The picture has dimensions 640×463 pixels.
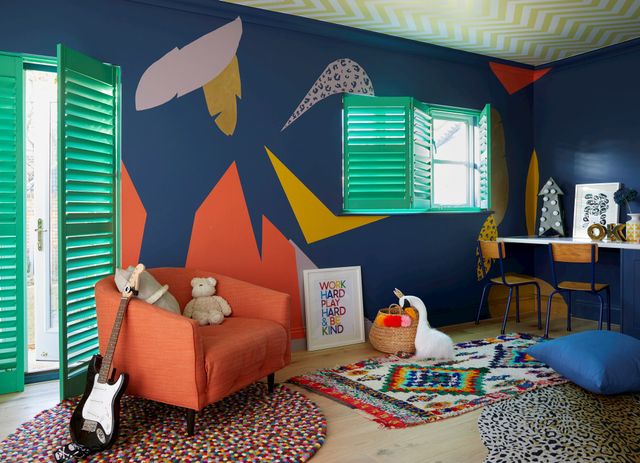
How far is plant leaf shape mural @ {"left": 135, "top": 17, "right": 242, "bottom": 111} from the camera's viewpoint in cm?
351

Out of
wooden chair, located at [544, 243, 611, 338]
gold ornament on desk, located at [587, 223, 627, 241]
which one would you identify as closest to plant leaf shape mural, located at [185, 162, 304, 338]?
wooden chair, located at [544, 243, 611, 338]

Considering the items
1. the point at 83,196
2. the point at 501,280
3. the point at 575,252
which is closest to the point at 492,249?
the point at 501,280

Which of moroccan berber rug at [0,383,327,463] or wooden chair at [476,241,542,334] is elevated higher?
wooden chair at [476,241,542,334]

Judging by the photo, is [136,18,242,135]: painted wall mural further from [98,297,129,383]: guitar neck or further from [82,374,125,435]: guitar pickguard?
[82,374,125,435]: guitar pickguard

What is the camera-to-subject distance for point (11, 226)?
122 inches

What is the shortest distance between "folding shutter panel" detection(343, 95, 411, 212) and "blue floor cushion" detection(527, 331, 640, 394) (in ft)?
5.59

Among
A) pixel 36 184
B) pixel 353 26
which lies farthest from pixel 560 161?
pixel 36 184

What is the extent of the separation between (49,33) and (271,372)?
232 cm

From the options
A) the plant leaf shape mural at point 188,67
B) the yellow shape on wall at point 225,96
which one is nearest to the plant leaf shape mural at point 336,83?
the yellow shape on wall at point 225,96

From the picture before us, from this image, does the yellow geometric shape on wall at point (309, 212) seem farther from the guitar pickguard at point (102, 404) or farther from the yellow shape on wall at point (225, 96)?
the guitar pickguard at point (102, 404)

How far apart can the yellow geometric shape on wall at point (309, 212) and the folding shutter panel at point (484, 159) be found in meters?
1.48

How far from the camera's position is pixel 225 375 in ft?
Answer: 8.30

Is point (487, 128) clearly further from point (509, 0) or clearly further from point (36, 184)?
point (36, 184)

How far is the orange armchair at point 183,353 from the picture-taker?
2.43m
